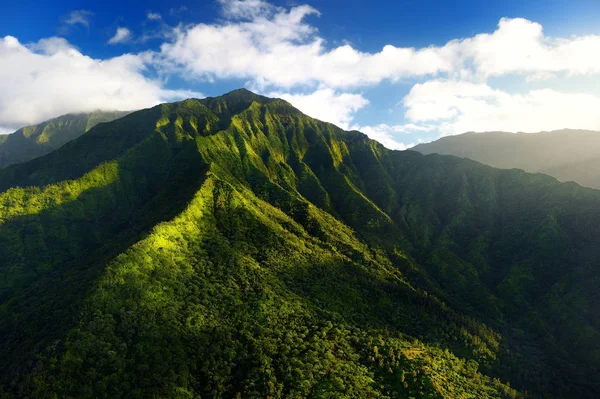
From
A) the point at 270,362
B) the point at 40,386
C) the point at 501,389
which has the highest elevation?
the point at 40,386

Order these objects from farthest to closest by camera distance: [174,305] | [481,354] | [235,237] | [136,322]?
[235,237], [481,354], [174,305], [136,322]

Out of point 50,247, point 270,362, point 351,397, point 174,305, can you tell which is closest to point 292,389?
point 270,362

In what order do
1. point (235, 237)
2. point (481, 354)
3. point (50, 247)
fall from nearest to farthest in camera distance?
point (481, 354), point (235, 237), point (50, 247)

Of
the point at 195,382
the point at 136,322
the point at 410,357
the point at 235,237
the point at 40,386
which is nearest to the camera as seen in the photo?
the point at 40,386

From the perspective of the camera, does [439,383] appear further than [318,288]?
No

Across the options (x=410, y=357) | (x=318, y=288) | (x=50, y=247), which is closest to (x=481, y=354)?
(x=410, y=357)

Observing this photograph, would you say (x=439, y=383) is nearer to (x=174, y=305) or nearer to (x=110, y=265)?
(x=174, y=305)

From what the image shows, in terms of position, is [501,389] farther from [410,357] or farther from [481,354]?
[410,357]

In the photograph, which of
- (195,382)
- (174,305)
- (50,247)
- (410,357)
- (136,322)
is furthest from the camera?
(50,247)

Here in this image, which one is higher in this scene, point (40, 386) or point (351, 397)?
point (40, 386)
